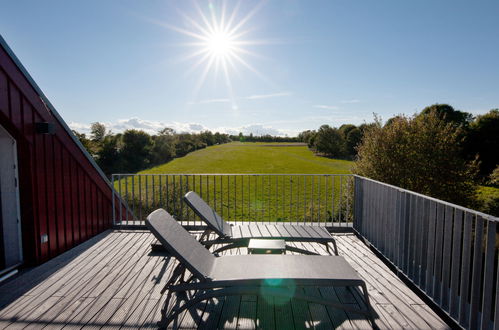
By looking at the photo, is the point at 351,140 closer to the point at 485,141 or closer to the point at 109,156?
the point at 485,141

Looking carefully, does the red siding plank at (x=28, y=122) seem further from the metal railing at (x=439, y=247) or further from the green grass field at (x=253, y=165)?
the green grass field at (x=253, y=165)

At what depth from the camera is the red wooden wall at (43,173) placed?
11.8 ft

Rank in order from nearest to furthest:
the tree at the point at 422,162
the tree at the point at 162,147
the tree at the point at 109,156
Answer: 1. the tree at the point at 422,162
2. the tree at the point at 109,156
3. the tree at the point at 162,147

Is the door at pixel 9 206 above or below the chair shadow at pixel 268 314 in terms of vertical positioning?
above

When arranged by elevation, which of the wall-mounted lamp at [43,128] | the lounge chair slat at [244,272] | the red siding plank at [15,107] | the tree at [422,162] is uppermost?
the red siding plank at [15,107]

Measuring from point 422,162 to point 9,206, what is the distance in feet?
31.5

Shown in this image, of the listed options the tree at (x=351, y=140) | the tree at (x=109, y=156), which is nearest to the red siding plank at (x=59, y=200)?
the tree at (x=109, y=156)

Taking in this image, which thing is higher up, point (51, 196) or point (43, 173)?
point (43, 173)

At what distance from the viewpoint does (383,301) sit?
283 cm

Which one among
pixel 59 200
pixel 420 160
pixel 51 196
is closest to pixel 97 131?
pixel 59 200

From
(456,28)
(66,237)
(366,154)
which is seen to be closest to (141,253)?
(66,237)

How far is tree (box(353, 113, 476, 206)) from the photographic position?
841 cm

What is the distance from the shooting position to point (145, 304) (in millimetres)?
2766

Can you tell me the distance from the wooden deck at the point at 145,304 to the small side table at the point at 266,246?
0.54 metres
